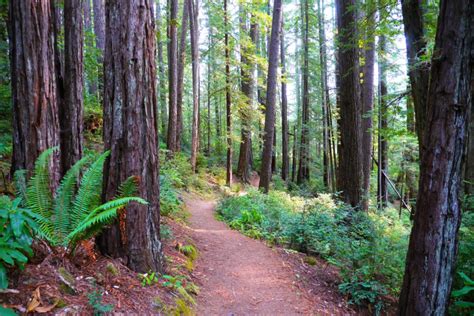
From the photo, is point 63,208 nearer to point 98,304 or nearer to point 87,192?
point 87,192

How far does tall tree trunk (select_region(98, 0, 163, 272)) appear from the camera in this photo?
3199 millimetres

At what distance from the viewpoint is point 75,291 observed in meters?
2.49

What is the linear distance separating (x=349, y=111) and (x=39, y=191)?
657cm

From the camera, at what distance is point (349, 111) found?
7344 mm

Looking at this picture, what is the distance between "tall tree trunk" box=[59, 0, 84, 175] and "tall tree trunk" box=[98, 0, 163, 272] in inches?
78.7

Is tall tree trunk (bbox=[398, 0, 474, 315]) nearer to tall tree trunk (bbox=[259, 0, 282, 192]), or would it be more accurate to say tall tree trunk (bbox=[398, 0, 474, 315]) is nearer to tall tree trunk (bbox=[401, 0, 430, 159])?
tall tree trunk (bbox=[401, 0, 430, 159])

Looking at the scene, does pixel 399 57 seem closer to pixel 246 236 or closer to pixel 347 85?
pixel 347 85

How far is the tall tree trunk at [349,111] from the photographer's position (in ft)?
23.9

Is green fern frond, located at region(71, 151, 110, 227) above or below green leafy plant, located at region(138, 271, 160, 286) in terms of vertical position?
above

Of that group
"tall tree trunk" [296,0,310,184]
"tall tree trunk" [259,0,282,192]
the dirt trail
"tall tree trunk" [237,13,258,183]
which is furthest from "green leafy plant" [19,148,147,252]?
"tall tree trunk" [296,0,310,184]

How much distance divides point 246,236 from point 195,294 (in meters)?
3.34

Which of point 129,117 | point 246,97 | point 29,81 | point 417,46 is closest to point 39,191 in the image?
point 129,117

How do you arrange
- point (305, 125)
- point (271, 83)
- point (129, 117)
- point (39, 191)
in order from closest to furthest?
point (39, 191), point (129, 117), point (271, 83), point (305, 125)

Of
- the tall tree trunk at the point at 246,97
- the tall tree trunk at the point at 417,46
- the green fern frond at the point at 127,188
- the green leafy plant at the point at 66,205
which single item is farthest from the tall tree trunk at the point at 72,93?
the tall tree trunk at the point at 246,97
